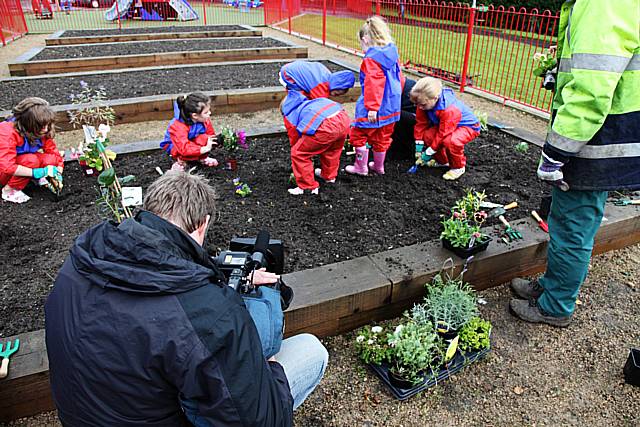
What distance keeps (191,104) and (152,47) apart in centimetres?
843

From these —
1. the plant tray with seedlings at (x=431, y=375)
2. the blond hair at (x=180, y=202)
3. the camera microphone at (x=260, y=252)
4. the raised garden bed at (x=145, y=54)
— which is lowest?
the plant tray with seedlings at (x=431, y=375)

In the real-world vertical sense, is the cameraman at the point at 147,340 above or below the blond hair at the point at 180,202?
below

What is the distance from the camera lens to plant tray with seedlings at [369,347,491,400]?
248cm

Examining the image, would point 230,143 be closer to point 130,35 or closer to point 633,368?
point 633,368

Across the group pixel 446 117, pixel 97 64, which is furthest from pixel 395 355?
pixel 97 64

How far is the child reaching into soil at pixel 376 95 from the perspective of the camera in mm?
4082

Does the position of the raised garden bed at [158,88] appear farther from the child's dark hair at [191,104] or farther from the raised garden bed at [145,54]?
the child's dark hair at [191,104]

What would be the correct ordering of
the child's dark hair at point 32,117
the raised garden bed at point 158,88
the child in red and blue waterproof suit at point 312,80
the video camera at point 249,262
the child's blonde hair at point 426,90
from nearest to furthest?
the video camera at point 249,262, the child's dark hair at point 32,117, the child in red and blue waterproof suit at point 312,80, the child's blonde hair at point 426,90, the raised garden bed at point 158,88

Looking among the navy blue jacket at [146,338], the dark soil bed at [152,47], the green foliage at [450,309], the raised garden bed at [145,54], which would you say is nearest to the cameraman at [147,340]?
the navy blue jacket at [146,338]

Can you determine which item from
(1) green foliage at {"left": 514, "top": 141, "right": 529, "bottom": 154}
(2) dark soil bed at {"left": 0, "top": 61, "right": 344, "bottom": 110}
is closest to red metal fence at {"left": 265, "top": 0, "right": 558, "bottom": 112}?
(1) green foliage at {"left": 514, "top": 141, "right": 529, "bottom": 154}

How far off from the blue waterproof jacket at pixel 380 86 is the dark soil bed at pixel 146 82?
4.08 meters

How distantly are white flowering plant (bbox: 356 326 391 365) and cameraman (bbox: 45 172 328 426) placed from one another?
4.02 feet

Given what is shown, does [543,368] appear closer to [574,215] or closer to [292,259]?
[574,215]

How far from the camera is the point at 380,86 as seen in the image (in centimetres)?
415
